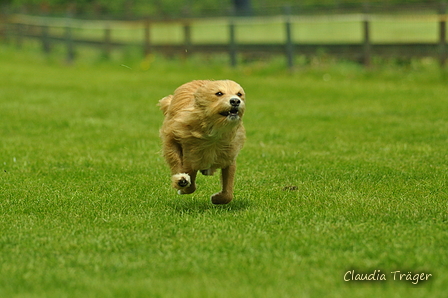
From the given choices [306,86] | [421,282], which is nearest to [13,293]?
[421,282]

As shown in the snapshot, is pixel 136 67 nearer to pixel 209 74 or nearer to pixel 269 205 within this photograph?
pixel 209 74

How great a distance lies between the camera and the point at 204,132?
6969mm

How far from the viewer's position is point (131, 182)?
8.66m

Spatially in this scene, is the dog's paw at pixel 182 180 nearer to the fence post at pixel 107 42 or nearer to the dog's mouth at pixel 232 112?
the dog's mouth at pixel 232 112

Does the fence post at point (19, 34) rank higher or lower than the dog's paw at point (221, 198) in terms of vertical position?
higher

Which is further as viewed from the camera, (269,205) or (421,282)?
(269,205)

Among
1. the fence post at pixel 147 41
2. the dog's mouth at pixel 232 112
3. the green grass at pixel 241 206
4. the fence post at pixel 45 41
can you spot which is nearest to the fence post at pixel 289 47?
the green grass at pixel 241 206

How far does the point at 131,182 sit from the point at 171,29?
2196cm

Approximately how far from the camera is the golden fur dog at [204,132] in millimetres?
6692

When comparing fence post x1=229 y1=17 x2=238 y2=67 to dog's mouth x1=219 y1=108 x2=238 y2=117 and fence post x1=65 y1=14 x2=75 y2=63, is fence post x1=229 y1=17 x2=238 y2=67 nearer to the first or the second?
fence post x1=65 y1=14 x2=75 y2=63

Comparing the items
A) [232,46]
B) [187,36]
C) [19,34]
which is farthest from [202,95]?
[19,34]

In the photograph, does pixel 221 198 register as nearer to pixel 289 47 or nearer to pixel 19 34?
pixel 289 47

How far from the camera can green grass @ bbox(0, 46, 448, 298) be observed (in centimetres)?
514

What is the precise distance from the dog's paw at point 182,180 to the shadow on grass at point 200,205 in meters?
0.26
